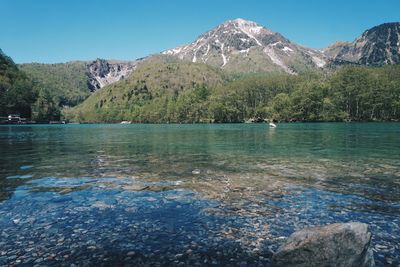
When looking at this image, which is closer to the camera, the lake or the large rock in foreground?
the large rock in foreground

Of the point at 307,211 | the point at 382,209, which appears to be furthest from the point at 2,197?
the point at 382,209

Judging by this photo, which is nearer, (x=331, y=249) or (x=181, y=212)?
(x=331, y=249)

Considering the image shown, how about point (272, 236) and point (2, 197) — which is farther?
point (2, 197)

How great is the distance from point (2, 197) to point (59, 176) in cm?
707

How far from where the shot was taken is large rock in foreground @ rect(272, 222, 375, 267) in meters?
8.78

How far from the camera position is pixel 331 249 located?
29.1 feet

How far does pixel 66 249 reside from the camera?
10883mm

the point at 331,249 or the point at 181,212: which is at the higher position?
the point at 331,249

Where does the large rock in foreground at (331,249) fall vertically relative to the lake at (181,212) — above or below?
above

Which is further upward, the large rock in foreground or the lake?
the large rock in foreground

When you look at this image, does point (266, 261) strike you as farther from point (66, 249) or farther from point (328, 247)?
point (66, 249)

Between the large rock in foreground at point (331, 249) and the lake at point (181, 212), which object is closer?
the large rock in foreground at point (331, 249)

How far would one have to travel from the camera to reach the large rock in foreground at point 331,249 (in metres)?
8.78

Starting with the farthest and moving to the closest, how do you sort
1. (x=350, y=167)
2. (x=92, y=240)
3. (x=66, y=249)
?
1. (x=350, y=167)
2. (x=92, y=240)
3. (x=66, y=249)
